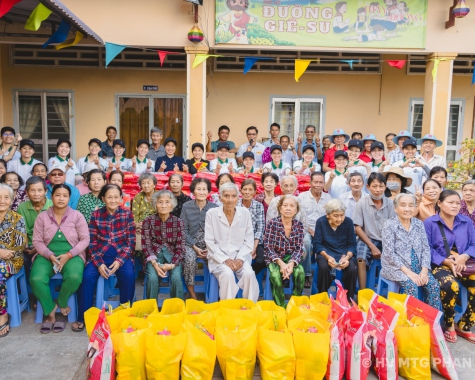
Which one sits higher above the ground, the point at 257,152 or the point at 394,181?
the point at 257,152

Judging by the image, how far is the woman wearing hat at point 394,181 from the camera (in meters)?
4.88

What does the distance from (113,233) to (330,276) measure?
221cm

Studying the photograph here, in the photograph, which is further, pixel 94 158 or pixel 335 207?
pixel 94 158

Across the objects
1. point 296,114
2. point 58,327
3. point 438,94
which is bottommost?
point 58,327

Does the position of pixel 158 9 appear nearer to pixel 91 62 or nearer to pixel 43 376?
pixel 91 62

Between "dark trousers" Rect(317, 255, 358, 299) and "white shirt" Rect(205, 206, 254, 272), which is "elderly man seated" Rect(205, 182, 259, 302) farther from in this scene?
"dark trousers" Rect(317, 255, 358, 299)

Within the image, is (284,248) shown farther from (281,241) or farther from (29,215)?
(29,215)

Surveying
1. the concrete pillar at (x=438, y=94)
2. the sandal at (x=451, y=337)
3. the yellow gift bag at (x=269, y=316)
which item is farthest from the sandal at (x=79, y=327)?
the concrete pillar at (x=438, y=94)

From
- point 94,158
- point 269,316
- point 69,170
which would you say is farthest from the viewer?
point 94,158

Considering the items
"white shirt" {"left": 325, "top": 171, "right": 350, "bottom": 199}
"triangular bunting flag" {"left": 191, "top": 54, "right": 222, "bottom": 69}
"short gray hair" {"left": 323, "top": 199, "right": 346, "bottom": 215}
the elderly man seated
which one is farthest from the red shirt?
the elderly man seated

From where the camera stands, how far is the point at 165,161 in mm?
6664

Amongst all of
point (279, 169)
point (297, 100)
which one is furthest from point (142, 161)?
point (297, 100)

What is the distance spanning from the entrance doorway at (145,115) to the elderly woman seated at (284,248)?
5.73 metres

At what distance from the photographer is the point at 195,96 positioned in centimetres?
750
